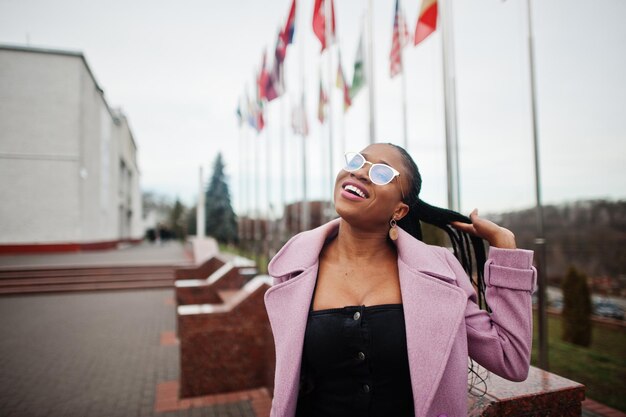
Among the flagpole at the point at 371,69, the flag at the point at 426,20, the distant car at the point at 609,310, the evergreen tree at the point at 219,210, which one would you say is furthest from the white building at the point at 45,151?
the distant car at the point at 609,310

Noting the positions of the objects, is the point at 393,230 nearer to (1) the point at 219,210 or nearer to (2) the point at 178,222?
(1) the point at 219,210

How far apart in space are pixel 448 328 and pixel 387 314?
212mm

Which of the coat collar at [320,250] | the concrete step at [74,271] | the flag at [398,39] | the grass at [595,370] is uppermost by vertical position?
the flag at [398,39]

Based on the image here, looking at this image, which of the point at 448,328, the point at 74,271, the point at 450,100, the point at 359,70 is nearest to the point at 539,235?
the point at 450,100

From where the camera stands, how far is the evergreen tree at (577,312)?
9734 millimetres

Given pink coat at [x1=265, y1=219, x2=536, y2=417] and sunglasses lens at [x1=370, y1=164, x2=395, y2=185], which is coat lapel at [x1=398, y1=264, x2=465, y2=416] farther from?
sunglasses lens at [x1=370, y1=164, x2=395, y2=185]

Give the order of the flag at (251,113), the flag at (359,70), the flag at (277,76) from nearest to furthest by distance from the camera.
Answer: the flag at (359,70)
the flag at (277,76)
the flag at (251,113)

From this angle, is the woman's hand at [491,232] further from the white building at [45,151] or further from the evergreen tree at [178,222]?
the evergreen tree at [178,222]

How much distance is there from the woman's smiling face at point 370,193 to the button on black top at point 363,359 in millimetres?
335

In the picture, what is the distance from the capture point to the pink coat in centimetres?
130

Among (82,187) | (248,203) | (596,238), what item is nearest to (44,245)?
(82,187)

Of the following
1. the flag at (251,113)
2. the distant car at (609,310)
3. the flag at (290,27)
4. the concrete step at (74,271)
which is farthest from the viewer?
the distant car at (609,310)

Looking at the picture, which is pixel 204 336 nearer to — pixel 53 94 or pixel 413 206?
pixel 413 206

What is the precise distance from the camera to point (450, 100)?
4.77m
